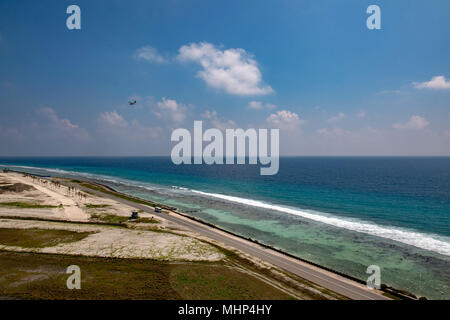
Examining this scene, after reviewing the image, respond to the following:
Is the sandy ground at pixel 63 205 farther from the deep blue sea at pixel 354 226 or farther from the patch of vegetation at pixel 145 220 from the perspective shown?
the deep blue sea at pixel 354 226

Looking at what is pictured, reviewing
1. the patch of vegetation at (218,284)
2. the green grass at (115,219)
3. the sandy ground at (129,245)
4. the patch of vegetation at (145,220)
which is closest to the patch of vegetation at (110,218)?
A: the green grass at (115,219)

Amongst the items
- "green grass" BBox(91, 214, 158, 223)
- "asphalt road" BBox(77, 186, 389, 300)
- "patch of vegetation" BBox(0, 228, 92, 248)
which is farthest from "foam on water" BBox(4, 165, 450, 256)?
"patch of vegetation" BBox(0, 228, 92, 248)

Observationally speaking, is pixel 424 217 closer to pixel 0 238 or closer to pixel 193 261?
pixel 193 261

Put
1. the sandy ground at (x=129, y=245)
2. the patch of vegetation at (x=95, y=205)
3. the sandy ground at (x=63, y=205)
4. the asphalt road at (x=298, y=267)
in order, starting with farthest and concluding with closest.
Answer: the patch of vegetation at (x=95, y=205)
the sandy ground at (x=63, y=205)
the sandy ground at (x=129, y=245)
the asphalt road at (x=298, y=267)

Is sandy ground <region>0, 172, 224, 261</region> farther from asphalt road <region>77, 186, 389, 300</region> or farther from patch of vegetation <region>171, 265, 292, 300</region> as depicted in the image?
asphalt road <region>77, 186, 389, 300</region>
